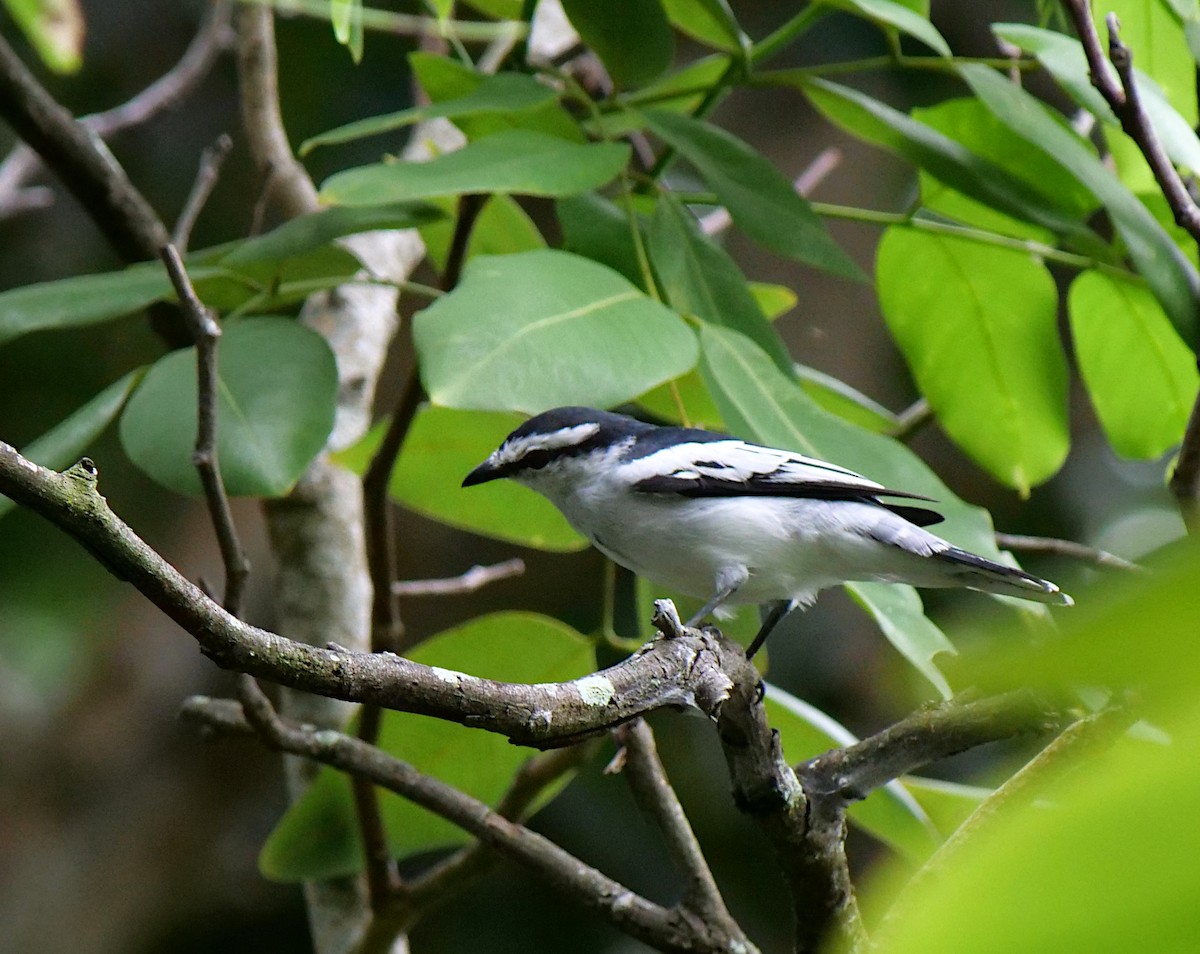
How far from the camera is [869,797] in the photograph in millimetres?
1894

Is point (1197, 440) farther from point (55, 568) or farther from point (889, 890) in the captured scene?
point (55, 568)

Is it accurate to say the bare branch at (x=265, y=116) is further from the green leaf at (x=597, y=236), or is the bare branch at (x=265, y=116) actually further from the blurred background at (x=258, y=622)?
the blurred background at (x=258, y=622)

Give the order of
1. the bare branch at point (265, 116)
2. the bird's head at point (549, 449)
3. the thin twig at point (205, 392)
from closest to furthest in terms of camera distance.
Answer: the thin twig at point (205, 392) → the bird's head at point (549, 449) → the bare branch at point (265, 116)

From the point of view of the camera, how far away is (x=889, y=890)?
0.45m

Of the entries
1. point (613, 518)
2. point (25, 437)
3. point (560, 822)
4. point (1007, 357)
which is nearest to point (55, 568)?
point (25, 437)

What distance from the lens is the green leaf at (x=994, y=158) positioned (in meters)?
2.04

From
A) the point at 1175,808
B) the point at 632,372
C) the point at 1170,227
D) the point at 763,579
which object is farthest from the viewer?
the point at 1170,227

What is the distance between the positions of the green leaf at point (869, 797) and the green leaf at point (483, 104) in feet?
3.33

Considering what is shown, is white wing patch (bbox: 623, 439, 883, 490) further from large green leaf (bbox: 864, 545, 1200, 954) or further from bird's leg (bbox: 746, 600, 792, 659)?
large green leaf (bbox: 864, 545, 1200, 954)

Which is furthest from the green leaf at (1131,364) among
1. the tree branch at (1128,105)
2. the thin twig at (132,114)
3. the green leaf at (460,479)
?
the thin twig at (132,114)

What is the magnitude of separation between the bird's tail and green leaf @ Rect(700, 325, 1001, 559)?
4 centimetres

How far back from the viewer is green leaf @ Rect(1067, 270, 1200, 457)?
2.13 meters

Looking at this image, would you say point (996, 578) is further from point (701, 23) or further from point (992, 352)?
point (701, 23)

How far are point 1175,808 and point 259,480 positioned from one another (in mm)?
1505
